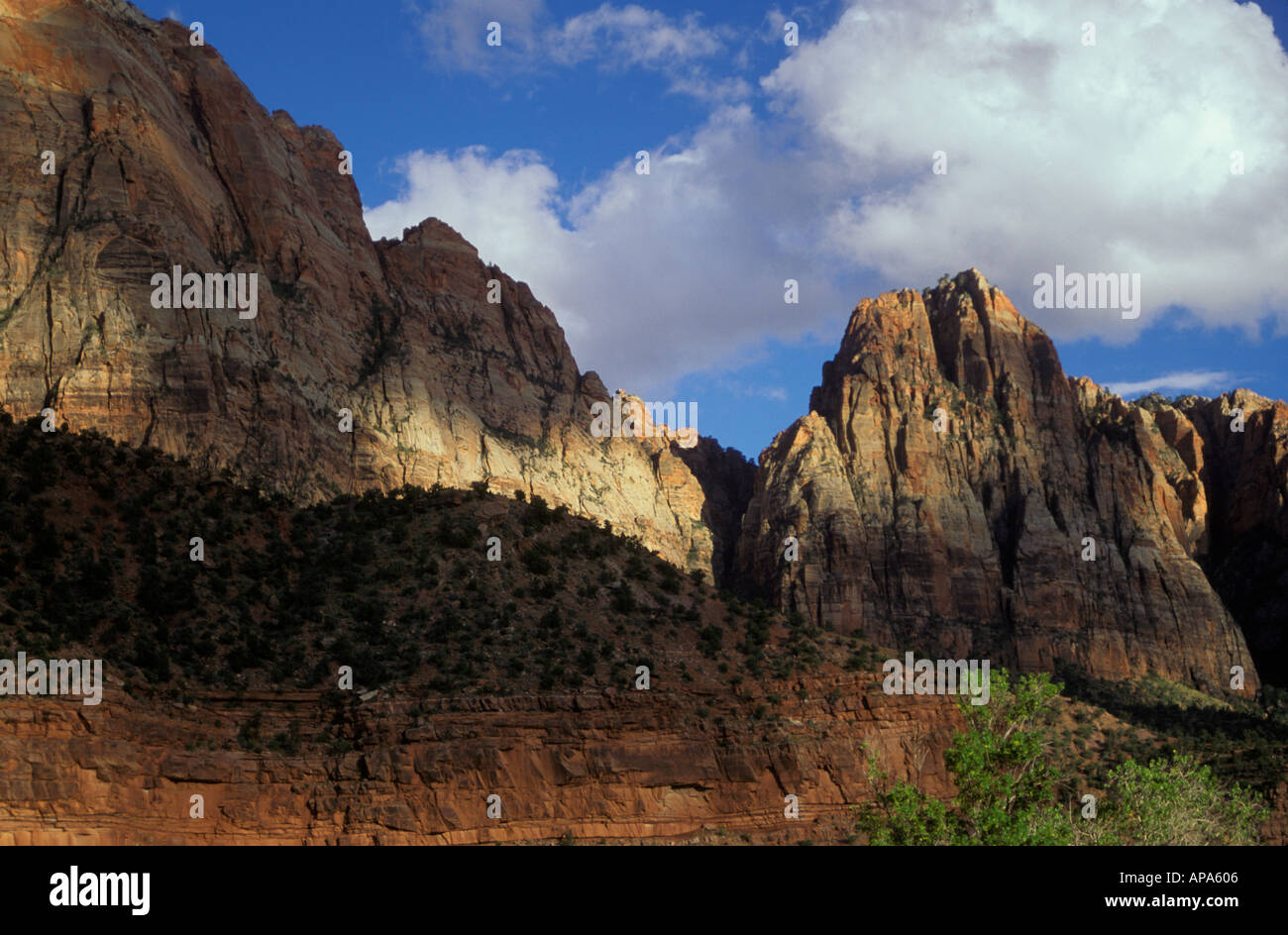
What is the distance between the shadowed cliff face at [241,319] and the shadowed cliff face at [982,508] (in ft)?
69.0

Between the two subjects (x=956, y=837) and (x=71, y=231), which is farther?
(x=71, y=231)

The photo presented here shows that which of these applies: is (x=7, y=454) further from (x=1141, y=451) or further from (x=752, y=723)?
(x=1141, y=451)

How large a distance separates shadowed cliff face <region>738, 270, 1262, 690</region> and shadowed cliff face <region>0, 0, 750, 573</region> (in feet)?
69.0

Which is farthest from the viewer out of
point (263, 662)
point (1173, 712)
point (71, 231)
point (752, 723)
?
point (1173, 712)

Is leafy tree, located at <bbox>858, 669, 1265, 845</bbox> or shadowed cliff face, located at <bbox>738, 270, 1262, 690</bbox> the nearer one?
leafy tree, located at <bbox>858, 669, 1265, 845</bbox>

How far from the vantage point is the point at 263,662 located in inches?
2045

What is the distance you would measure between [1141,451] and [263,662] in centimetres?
13965

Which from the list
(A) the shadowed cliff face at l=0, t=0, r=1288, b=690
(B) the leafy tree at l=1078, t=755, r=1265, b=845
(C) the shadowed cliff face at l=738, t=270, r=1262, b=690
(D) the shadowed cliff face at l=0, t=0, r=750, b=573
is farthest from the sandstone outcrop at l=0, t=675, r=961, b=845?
(C) the shadowed cliff face at l=738, t=270, r=1262, b=690

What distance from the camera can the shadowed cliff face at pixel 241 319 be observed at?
89.2 meters

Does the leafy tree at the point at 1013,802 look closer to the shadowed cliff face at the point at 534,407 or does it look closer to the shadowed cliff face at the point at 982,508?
the shadowed cliff face at the point at 534,407

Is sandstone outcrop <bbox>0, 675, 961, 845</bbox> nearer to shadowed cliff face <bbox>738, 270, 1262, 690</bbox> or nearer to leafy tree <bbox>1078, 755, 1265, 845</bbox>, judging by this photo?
leafy tree <bbox>1078, 755, 1265, 845</bbox>

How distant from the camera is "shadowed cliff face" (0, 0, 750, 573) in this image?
8925cm

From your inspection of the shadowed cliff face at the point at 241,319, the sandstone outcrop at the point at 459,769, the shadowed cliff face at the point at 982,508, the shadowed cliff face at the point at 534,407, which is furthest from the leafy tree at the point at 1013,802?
the shadowed cliff face at the point at 982,508
